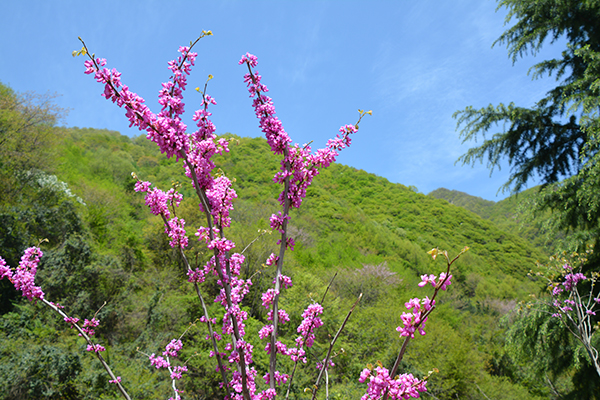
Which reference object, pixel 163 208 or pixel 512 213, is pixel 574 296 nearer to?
pixel 512 213

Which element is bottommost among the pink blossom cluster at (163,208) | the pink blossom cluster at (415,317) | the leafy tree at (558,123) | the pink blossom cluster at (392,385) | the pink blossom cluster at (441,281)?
the pink blossom cluster at (392,385)

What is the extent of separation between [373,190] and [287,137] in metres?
54.3

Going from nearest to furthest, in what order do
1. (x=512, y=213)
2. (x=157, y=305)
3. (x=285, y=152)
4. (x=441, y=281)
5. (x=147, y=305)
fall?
1. (x=441, y=281)
2. (x=285, y=152)
3. (x=512, y=213)
4. (x=147, y=305)
5. (x=157, y=305)

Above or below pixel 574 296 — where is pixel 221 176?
above

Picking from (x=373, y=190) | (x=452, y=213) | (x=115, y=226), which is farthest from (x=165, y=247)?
(x=452, y=213)

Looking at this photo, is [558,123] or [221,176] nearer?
[221,176]

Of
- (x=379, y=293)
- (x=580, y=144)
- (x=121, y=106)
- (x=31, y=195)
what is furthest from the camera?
(x=379, y=293)

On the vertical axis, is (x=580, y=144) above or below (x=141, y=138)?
below

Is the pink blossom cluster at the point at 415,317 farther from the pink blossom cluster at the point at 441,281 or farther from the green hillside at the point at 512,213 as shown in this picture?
the green hillside at the point at 512,213

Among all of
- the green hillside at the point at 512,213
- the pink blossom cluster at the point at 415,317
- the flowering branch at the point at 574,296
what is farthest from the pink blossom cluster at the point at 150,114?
the green hillside at the point at 512,213

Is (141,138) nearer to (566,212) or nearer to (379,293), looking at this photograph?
(379,293)

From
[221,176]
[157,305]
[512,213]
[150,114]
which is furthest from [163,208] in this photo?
[157,305]

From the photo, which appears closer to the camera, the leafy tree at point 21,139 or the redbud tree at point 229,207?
the redbud tree at point 229,207

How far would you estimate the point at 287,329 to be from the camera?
12.5 meters
